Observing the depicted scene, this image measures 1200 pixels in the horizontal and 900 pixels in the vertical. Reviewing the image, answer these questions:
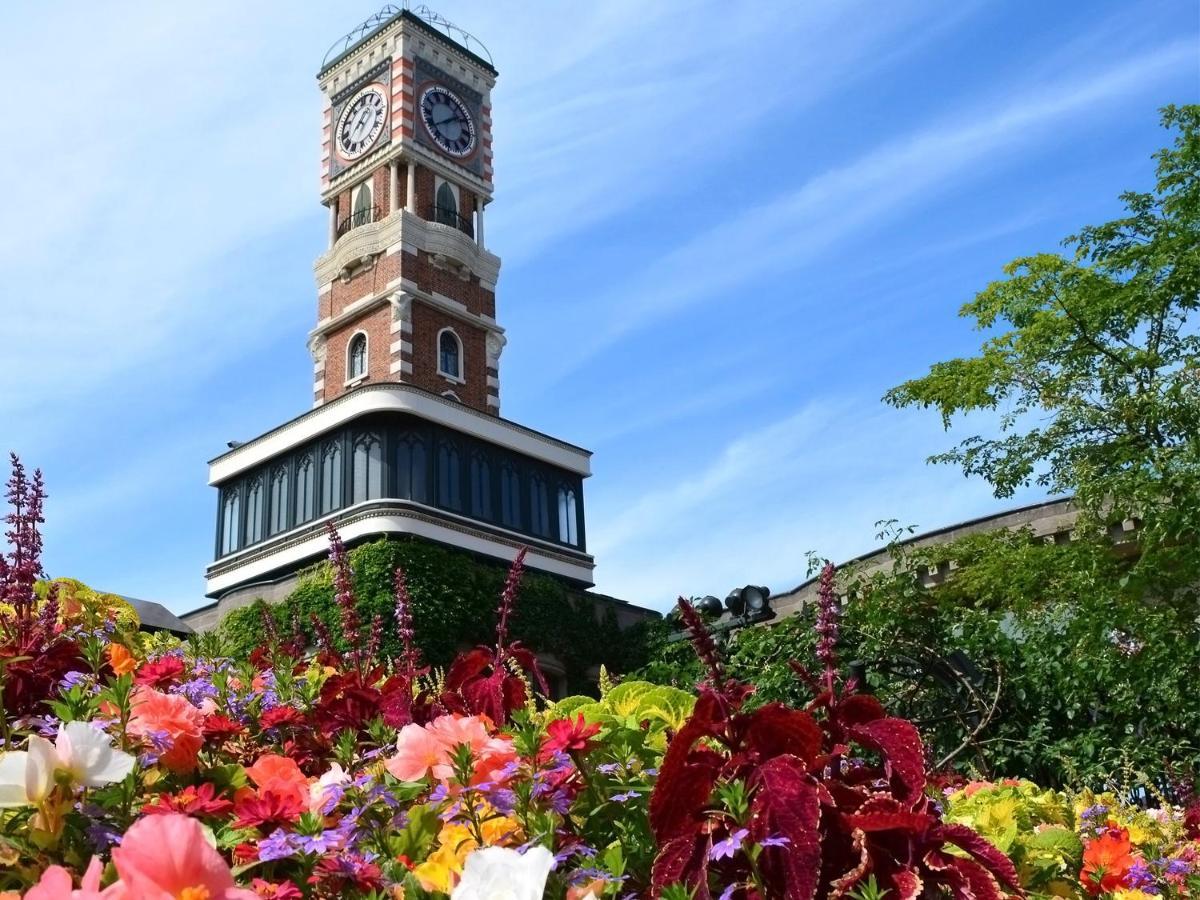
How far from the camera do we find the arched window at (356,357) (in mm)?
32875

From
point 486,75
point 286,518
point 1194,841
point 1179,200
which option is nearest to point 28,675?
point 1194,841

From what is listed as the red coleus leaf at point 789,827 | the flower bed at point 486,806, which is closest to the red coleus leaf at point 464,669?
the flower bed at point 486,806

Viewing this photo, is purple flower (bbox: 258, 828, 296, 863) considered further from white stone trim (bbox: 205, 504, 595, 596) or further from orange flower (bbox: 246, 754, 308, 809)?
white stone trim (bbox: 205, 504, 595, 596)

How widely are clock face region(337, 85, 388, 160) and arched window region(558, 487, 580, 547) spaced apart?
41.8 ft

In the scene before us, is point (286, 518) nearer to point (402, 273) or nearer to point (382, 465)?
point (382, 465)

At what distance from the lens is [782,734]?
6.93 ft

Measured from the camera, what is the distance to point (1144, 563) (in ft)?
51.8

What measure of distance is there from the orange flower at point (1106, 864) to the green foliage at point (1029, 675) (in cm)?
491

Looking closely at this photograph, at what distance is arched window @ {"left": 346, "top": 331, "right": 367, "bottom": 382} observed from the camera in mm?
32875

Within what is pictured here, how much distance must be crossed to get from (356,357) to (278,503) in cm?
578

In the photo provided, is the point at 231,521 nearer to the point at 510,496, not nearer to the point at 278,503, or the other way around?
the point at 278,503

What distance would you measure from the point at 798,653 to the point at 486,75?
29957 millimetres

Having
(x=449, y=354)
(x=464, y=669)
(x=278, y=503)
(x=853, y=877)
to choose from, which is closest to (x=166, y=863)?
(x=853, y=877)

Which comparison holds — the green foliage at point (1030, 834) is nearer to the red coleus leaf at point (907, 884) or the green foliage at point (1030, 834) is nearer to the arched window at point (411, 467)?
the red coleus leaf at point (907, 884)
